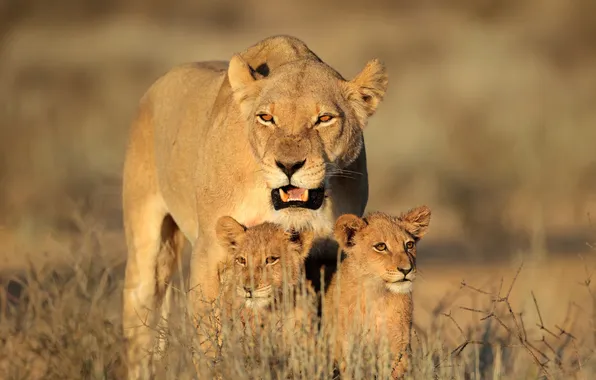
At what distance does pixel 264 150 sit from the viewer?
21.4ft

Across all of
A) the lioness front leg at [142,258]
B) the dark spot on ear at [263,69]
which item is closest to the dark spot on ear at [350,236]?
the dark spot on ear at [263,69]

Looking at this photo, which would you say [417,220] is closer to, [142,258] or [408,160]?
[142,258]

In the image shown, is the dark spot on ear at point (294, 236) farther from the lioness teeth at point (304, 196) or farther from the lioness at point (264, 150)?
the lioness teeth at point (304, 196)

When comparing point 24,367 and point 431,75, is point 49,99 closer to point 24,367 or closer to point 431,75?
point 431,75

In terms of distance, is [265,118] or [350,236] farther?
[265,118]

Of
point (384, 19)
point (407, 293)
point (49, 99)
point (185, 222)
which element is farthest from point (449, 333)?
point (384, 19)

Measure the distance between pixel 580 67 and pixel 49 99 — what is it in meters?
9.59

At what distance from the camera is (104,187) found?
13.4 meters

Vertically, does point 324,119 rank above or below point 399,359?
above

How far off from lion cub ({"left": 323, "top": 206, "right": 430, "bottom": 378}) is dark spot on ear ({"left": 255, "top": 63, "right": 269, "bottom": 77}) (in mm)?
1250

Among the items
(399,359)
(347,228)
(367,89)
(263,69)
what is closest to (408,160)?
(263,69)

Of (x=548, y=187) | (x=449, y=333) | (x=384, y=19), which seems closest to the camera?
(x=449, y=333)

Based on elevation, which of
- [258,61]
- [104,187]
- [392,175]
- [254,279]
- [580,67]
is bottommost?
[254,279]

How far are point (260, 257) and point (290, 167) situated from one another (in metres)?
0.43
